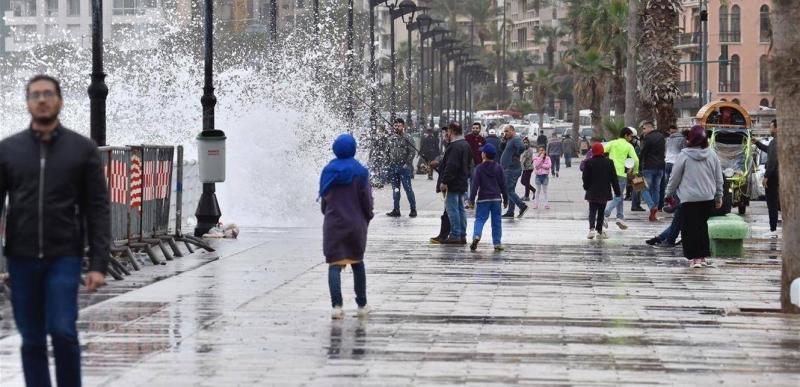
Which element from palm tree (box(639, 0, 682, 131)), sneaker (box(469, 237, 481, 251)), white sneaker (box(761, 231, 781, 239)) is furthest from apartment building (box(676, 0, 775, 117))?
sneaker (box(469, 237, 481, 251))

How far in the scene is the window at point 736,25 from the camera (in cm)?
11294

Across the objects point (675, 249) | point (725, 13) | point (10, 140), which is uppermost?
point (725, 13)

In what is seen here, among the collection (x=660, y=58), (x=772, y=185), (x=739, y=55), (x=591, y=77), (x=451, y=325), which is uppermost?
(x=739, y=55)

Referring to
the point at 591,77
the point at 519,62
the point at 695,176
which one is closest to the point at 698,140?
the point at 695,176

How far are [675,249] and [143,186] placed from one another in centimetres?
741

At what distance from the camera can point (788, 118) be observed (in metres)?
13.6

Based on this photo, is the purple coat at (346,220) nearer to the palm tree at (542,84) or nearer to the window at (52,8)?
the window at (52,8)

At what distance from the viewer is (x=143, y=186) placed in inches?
710

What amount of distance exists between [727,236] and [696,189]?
196 centimetres

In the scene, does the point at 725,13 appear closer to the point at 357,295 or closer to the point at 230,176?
the point at 230,176

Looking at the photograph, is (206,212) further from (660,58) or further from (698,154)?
(660,58)

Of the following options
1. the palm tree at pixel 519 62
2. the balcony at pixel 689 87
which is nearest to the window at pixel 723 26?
the balcony at pixel 689 87

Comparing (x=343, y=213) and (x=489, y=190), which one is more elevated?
(x=343, y=213)

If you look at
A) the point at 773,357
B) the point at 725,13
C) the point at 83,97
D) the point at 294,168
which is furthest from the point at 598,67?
the point at 773,357
